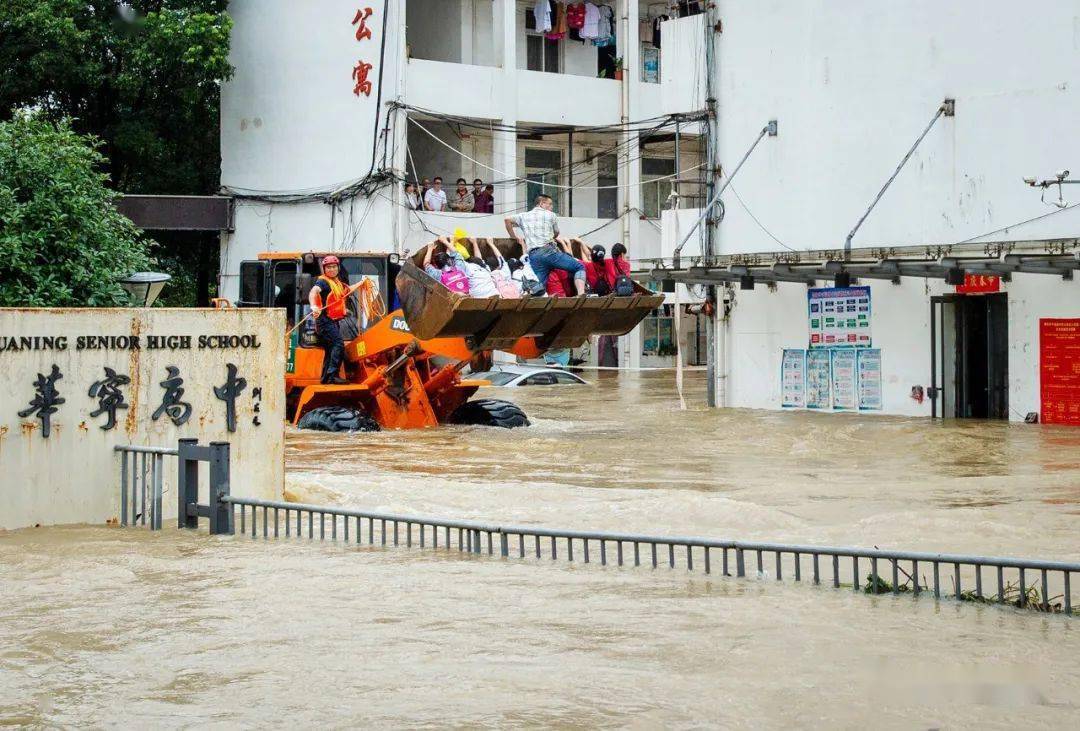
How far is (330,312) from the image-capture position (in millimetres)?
22391

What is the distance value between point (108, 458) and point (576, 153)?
31379mm

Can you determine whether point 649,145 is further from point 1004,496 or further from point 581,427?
point 1004,496

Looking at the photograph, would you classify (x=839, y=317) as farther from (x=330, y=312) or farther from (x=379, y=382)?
(x=330, y=312)

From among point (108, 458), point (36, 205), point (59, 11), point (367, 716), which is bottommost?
point (367, 716)

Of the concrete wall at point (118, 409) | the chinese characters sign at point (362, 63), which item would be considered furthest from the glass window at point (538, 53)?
the concrete wall at point (118, 409)

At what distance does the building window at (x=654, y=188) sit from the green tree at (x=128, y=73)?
11.9m

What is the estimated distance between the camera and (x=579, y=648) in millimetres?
7891

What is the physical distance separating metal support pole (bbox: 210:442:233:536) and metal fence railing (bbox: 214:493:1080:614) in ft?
0.08

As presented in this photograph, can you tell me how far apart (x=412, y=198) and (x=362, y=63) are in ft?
11.3

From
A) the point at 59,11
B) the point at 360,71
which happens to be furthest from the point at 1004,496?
the point at 59,11

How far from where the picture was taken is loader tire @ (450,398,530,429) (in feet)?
76.8

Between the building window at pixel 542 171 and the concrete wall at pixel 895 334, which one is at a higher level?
the building window at pixel 542 171

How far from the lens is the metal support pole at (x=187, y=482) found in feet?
36.7

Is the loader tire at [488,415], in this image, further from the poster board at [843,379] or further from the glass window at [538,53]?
the glass window at [538,53]
